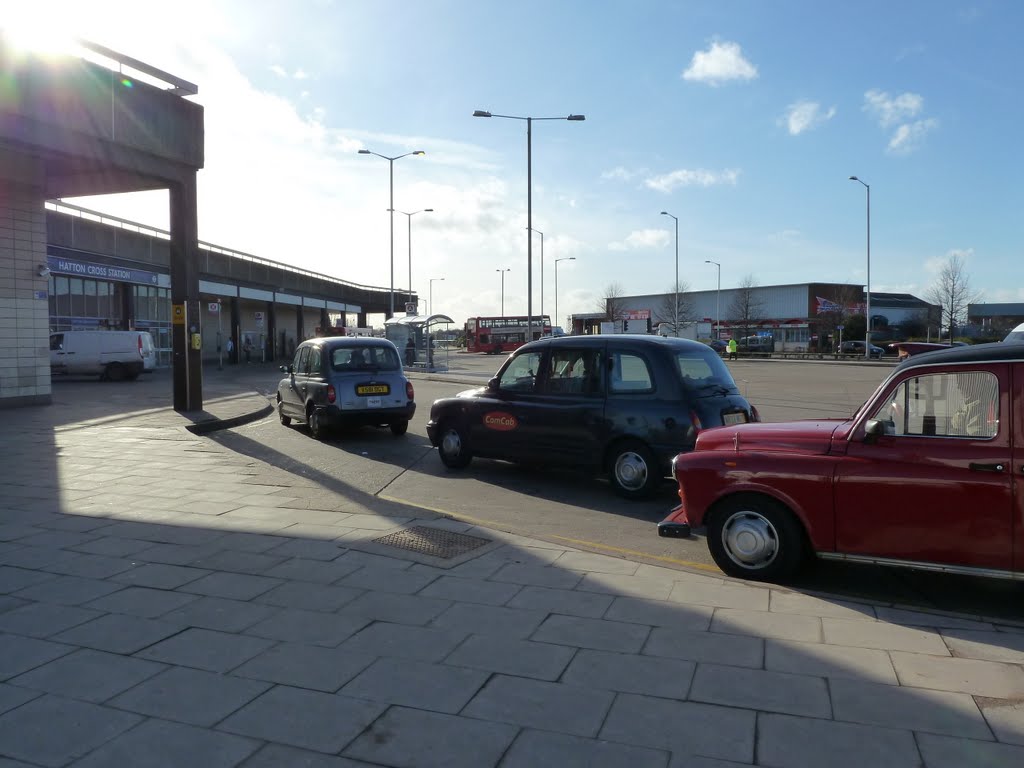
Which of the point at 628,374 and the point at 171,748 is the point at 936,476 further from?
the point at 171,748

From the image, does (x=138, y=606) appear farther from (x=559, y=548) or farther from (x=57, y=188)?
(x=57, y=188)

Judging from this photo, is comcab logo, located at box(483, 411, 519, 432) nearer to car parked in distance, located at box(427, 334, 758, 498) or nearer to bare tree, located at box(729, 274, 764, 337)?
car parked in distance, located at box(427, 334, 758, 498)

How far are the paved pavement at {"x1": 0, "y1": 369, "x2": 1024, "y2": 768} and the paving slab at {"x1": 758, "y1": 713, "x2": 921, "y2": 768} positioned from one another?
1 centimetres

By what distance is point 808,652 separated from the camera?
423 centimetres

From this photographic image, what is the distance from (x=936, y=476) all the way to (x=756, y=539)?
1196mm

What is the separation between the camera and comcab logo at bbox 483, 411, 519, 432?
9.70m

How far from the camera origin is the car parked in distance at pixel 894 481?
476 centimetres

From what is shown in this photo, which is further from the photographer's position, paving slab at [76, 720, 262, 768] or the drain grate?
the drain grate

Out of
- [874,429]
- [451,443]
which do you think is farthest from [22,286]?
[874,429]

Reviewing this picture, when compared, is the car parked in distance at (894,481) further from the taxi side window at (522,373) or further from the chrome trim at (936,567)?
the taxi side window at (522,373)

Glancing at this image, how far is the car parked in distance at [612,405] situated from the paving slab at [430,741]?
204 inches

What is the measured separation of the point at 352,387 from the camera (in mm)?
13375

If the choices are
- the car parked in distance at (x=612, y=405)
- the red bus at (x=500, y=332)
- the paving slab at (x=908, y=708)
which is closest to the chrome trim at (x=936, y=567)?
the paving slab at (x=908, y=708)

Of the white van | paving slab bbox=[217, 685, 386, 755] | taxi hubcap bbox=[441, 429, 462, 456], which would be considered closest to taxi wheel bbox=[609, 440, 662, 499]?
taxi hubcap bbox=[441, 429, 462, 456]
